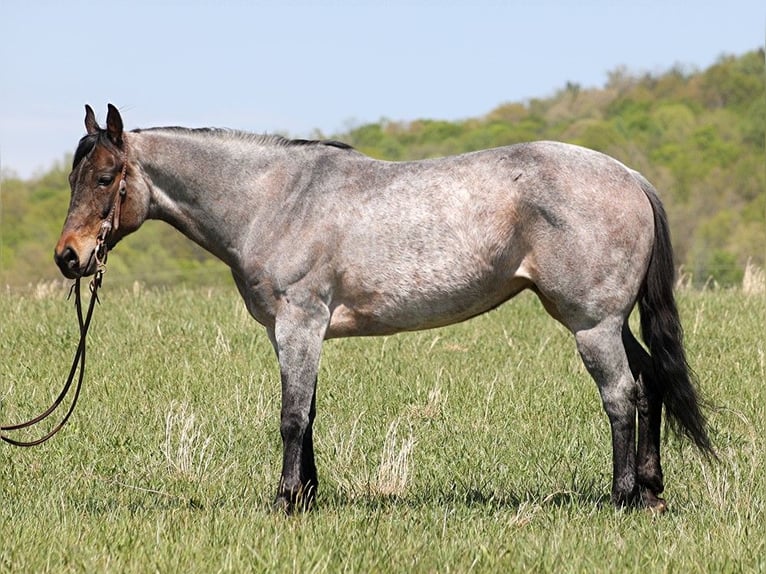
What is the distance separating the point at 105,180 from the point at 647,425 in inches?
135

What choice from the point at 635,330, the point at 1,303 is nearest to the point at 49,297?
the point at 1,303

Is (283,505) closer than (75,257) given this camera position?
Yes

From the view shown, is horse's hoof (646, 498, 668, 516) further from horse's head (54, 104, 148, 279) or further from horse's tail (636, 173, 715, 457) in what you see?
horse's head (54, 104, 148, 279)

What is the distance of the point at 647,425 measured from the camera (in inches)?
240

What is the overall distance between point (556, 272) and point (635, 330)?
19.0 ft

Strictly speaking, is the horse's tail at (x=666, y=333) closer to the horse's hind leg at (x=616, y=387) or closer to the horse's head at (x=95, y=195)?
the horse's hind leg at (x=616, y=387)

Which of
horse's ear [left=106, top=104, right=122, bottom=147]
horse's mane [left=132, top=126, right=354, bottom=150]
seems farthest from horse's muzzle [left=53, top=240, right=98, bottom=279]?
horse's mane [left=132, top=126, right=354, bottom=150]

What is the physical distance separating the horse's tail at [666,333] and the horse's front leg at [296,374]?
6.08 ft

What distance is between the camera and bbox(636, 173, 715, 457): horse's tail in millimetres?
6012

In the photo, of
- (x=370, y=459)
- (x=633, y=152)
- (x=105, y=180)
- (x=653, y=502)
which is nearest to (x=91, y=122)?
(x=105, y=180)

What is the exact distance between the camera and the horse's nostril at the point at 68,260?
6098 mm

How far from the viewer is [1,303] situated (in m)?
12.9

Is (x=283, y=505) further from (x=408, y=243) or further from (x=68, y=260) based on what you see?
(x=68, y=260)

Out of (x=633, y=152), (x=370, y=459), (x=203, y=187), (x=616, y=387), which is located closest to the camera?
(x=616, y=387)
